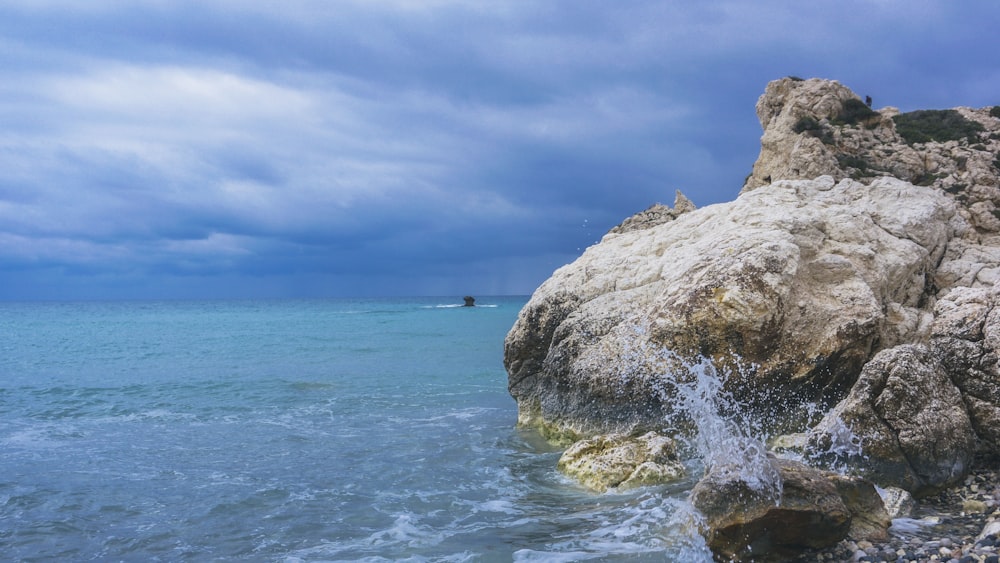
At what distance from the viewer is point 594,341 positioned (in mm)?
13438

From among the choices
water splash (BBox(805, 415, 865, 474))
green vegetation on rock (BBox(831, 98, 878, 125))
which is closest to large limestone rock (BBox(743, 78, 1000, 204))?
green vegetation on rock (BBox(831, 98, 878, 125))

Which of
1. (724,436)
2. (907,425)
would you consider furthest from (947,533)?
(724,436)

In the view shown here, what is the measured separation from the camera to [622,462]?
1066 cm

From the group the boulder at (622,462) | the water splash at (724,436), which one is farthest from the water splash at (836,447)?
the boulder at (622,462)

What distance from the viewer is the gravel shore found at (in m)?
6.47

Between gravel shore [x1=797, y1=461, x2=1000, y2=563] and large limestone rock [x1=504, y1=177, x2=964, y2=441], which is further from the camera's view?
large limestone rock [x1=504, y1=177, x2=964, y2=441]

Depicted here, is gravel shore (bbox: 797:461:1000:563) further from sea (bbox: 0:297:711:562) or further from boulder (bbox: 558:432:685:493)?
boulder (bbox: 558:432:685:493)

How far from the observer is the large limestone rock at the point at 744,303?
11.2m

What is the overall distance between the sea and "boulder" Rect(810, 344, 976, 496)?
2570 mm

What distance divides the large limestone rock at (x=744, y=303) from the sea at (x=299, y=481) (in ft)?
6.50

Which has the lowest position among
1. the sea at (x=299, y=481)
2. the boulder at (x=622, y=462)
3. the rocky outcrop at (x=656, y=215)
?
the sea at (x=299, y=481)

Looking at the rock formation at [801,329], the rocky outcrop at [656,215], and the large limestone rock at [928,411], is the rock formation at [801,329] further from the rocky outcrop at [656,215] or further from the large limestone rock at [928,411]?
the rocky outcrop at [656,215]

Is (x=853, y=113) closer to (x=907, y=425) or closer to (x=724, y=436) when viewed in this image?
(x=907, y=425)

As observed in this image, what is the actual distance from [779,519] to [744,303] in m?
4.96
